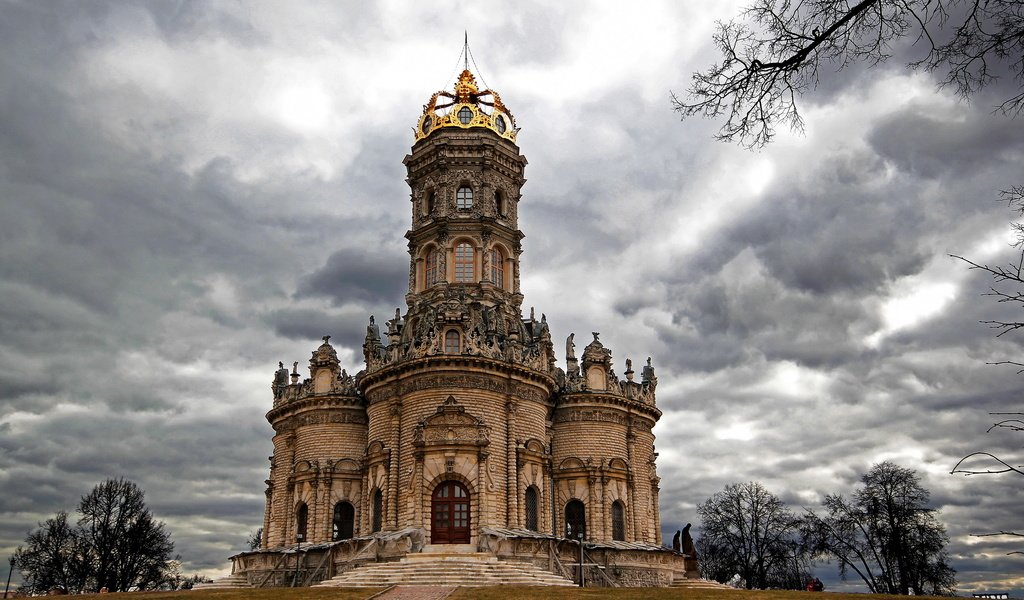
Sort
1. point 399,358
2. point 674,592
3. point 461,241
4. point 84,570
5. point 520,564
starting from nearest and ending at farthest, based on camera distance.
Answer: point 674,592 → point 520,564 → point 399,358 → point 461,241 → point 84,570

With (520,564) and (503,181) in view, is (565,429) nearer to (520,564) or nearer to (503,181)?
(520,564)

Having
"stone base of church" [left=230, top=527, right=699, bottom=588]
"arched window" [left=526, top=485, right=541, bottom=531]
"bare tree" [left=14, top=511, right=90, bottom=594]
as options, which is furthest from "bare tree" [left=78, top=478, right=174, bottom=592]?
"arched window" [left=526, top=485, right=541, bottom=531]

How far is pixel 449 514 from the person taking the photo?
1501 inches

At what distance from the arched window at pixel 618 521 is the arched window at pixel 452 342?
12.2 m

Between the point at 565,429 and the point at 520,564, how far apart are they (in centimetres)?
1249

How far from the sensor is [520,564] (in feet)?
113

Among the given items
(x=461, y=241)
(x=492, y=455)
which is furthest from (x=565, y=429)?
(x=461, y=241)

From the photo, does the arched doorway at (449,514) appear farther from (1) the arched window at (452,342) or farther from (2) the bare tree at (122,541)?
(2) the bare tree at (122,541)

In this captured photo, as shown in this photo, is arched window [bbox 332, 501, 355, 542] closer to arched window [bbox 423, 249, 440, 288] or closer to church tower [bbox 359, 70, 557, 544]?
church tower [bbox 359, 70, 557, 544]

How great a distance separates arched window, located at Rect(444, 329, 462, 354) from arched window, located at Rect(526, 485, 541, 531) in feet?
25.4

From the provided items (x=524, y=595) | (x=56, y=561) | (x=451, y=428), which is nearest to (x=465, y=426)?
(x=451, y=428)

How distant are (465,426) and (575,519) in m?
9.53

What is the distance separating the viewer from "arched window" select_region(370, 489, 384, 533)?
40562 millimetres

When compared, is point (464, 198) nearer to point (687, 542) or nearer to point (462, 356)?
point (462, 356)
